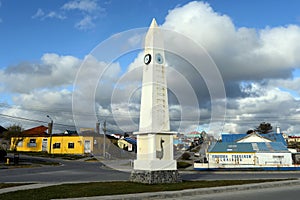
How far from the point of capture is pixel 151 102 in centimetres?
1444

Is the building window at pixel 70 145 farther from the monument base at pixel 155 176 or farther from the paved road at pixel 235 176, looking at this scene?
the monument base at pixel 155 176

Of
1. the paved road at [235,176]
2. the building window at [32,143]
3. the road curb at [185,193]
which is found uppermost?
the building window at [32,143]

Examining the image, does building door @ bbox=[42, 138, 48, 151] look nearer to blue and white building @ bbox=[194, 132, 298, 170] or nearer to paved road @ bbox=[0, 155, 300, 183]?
paved road @ bbox=[0, 155, 300, 183]

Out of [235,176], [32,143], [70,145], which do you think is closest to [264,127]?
[70,145]

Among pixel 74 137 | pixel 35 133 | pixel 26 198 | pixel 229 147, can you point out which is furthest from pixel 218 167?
pixel 35 133

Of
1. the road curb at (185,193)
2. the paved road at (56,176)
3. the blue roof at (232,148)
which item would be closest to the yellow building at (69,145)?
the paved road at (56,176)

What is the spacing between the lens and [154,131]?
14406 millimetres

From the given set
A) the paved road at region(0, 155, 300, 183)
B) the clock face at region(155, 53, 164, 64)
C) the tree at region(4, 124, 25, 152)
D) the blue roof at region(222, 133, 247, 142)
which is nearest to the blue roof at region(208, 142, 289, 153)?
the paved road at region(0, 155, 300, 183)

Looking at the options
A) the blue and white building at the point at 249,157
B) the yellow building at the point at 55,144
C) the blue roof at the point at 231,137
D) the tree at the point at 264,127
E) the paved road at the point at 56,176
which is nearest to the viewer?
the paved road at the point at 56,176

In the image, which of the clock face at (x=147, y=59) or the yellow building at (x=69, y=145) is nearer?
the clock face at (x=147, y=59)

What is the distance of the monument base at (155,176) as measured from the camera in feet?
45.7

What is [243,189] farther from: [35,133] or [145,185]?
[35,133]

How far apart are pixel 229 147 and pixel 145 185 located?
19.6 meters

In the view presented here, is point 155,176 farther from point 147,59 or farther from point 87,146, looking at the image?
point 87,146
